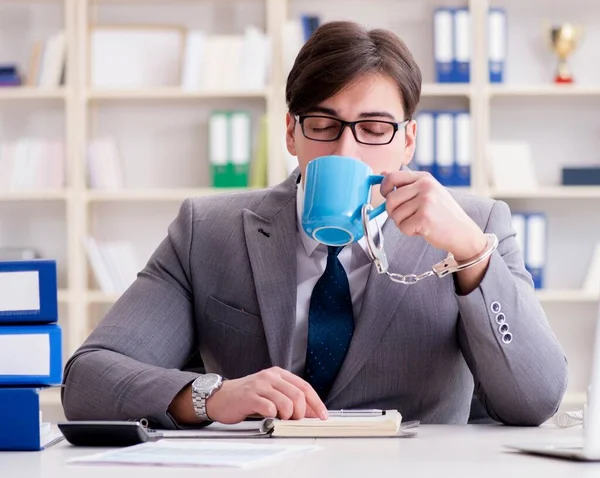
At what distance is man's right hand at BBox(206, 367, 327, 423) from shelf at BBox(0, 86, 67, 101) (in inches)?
116

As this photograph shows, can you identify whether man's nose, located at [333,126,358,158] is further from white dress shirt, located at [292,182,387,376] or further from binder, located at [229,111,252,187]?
binder, located at [229,111,252,187]

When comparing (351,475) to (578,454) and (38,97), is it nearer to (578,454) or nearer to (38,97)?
(578,454)

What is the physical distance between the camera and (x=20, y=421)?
1.26 m

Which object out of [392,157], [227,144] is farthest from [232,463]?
[227,144]

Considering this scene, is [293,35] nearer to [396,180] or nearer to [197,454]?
[396,180]

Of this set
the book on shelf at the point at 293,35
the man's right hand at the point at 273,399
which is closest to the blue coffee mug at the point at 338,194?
the man's right hand at the point at 273,399

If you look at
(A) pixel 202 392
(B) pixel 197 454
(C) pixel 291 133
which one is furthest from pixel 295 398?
(C) pixel 291 133

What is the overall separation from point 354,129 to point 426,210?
0.27m

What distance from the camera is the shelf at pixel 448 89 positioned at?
405 cm

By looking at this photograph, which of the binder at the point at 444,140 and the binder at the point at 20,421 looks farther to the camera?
the binder at the point at 444,140

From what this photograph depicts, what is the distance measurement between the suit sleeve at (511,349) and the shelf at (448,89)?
8.16ft

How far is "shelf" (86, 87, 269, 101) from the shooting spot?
13.5 ft

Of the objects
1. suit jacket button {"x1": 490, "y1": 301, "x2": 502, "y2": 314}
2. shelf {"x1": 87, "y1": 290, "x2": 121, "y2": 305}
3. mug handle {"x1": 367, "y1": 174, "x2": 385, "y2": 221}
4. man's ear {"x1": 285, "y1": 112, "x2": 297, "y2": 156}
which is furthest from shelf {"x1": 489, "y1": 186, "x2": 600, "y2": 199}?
mug handle {"x1": 367, "y1": 174, "x2": 385, "y2": 221}

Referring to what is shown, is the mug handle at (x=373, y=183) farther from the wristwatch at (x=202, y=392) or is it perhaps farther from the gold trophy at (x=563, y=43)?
the gold trophy at (x=563, y=43)
